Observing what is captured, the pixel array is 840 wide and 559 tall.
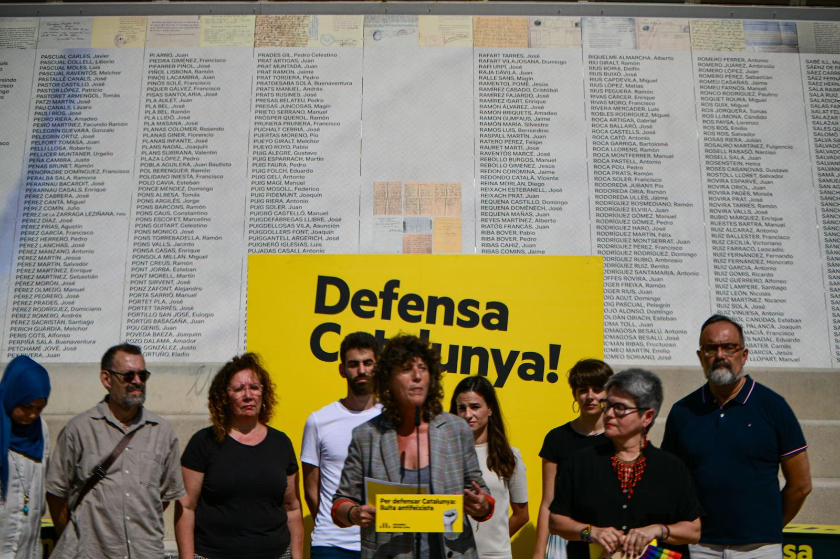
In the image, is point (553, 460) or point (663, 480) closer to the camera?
point (663, 480)

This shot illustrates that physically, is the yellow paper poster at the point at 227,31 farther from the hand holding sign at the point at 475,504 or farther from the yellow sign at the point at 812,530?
the yellow sign at the point at 812,530

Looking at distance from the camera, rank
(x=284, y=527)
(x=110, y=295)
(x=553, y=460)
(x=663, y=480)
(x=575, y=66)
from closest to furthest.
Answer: (x=663, y=480) → (x=284, y=527) → (x=553, y=460) → (x=110, y=295) → (x=575, y=66)

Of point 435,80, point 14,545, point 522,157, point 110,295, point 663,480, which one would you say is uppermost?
point 435,80

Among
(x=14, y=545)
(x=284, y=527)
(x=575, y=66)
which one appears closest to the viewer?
(x=14, y=545)

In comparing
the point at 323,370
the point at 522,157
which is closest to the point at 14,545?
the point at 323,370

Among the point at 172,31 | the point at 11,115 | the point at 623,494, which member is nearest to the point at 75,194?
the point at 11,115

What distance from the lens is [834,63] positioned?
573cm

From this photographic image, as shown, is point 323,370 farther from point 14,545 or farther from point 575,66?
point 575,66

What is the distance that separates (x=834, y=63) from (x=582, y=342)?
134 inches

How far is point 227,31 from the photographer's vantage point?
5734 mm

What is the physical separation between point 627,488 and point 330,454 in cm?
131

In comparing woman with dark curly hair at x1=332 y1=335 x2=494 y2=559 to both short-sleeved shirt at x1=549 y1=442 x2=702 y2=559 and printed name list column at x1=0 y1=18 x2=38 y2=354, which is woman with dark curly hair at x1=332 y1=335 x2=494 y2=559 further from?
printed name list column at x1=0 y1=18 x2=38 y2=354

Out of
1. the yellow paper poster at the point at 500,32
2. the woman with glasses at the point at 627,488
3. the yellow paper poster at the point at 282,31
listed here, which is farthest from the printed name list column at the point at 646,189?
the woman with glasses at the point at 627,488

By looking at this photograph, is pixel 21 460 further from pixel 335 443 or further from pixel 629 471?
pixel 629 471
